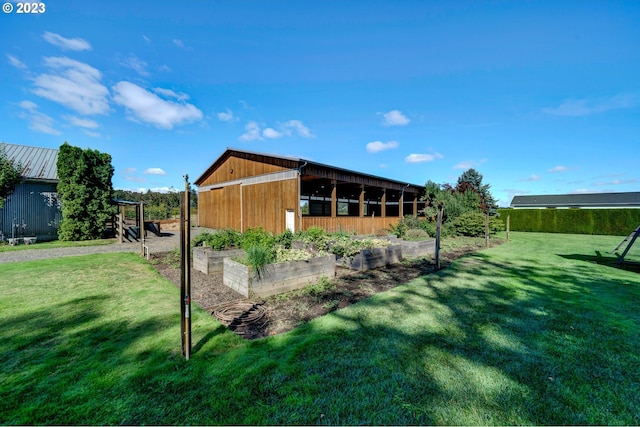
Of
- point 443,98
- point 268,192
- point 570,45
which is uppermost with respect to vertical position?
point 443,98

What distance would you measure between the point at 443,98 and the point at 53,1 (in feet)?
50.4

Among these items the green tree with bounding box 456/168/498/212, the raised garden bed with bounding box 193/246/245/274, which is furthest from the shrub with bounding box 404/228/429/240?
the raised garden bed with bounding box 193/246/245/274

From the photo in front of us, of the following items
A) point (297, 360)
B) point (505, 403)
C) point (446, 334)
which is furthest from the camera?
point (446, 334)

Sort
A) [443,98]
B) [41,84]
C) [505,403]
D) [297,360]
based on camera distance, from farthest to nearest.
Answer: [443,98] → [41,84] → [297,360] → [505,403]

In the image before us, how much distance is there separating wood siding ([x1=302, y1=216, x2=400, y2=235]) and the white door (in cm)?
53

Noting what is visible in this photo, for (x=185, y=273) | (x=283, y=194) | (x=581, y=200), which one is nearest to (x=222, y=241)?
(x=185, y=273)

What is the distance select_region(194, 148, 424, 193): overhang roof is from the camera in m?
11.7

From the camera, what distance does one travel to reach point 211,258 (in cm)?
621

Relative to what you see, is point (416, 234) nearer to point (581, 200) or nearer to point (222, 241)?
point (222, 241)

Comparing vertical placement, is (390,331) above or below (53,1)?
below

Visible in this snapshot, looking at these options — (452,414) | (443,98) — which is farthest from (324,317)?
(443,98)

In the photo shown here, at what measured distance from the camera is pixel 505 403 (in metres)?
1.97

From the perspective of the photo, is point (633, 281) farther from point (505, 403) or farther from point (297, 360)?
point (297, 360)

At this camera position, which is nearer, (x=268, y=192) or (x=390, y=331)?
(x=390, y=331)
